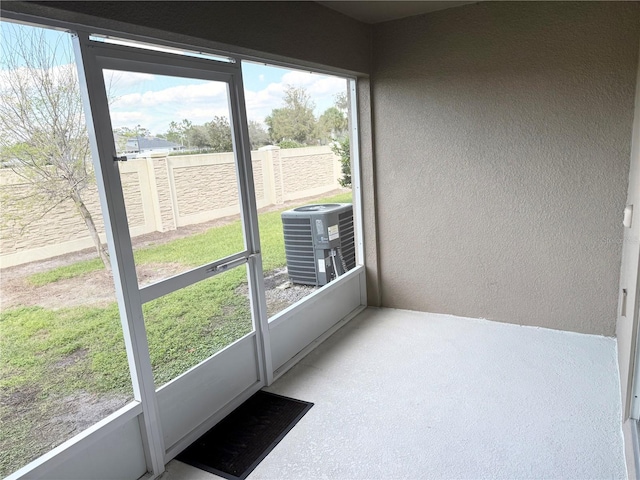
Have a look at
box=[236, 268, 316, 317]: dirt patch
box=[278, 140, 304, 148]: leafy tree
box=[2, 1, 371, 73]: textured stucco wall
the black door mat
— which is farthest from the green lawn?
box=[2, 1, 371, 73]: textured stucco wall

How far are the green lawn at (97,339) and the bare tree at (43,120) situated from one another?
32cm

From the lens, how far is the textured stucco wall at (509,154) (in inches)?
108

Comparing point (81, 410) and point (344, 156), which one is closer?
point (81, 410)

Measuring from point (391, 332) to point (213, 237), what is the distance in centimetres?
167

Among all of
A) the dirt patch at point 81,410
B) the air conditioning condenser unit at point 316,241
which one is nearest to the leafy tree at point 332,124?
the air conditioning condenser unit at point 316,241

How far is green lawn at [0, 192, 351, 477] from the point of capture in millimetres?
1542

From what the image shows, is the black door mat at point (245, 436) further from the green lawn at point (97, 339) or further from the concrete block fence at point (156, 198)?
the concrete block fence at point (156, 198)

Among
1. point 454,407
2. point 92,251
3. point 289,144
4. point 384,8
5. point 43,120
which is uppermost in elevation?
point 384,8

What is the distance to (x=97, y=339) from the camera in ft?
5.88

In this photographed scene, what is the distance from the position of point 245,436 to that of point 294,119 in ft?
6.86

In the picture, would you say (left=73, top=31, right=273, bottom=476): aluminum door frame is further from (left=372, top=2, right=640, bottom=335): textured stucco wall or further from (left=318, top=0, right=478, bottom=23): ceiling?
(left=372, top=2, right=640, bottom=335): textured stucco wall

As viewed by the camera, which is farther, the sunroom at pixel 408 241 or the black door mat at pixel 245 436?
the black door mat at pixel 245 436

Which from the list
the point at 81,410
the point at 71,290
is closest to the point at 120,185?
the point at 71,290

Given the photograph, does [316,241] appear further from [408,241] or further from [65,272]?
[65,272]
